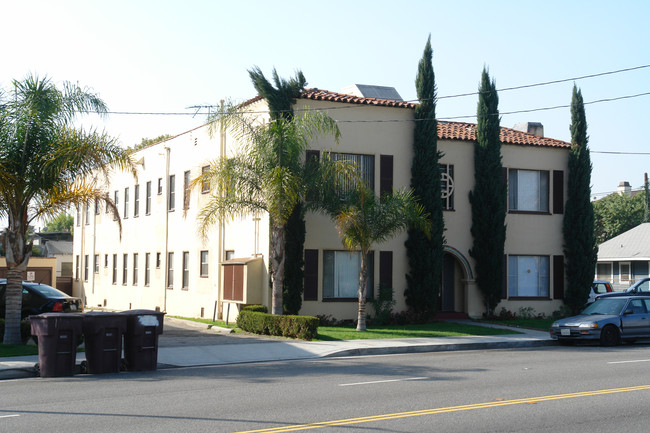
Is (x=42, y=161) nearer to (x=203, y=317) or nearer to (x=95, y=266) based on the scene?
(x=203, y=317)

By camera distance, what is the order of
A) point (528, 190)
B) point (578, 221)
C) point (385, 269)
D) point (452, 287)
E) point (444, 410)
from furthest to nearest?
1. point (528, 190)
2. point (578, 221)
3. point (452, 287)
4. point (385, 269)
5. point (444, 410)

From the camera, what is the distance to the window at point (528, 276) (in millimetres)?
27812

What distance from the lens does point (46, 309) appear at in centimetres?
2041

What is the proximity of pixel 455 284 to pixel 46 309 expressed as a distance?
14743 mm

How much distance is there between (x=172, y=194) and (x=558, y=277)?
16751mm

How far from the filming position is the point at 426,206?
2509 centimetres

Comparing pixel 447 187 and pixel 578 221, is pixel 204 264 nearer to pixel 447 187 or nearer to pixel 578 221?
pixel 447 187

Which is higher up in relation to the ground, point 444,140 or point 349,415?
point 444,140

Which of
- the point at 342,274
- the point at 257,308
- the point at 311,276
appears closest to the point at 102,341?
the point at 257,308

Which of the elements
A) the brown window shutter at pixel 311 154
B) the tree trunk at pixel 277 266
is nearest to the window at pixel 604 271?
the brown window shutter at pixel 311 154

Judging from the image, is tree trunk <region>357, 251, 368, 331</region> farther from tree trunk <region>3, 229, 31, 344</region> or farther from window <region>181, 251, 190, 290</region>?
window <region>181, 251, 190, 290</region>

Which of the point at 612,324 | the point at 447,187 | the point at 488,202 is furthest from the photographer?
the point at 447,187

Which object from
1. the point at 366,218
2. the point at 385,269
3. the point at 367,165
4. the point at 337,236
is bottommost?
the point at 385,269

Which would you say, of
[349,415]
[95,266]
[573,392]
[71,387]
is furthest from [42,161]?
[95,266]
